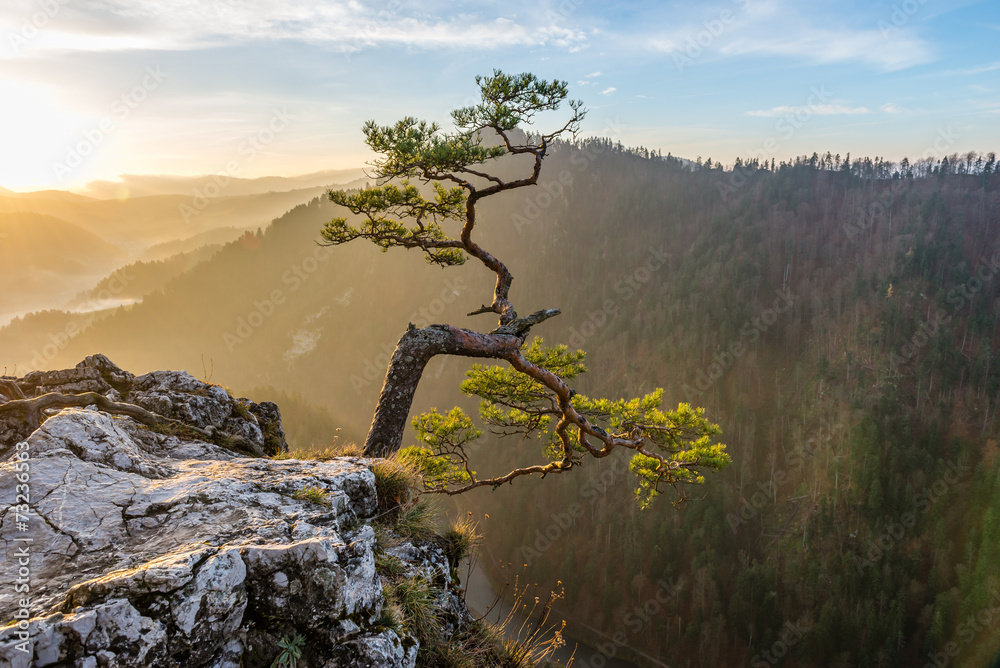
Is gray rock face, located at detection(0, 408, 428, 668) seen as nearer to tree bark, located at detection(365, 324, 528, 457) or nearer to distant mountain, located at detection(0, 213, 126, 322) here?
tree bark, located at detection(365, 324, 528, 457)

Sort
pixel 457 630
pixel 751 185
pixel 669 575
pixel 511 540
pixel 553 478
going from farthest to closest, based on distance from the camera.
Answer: pixel 751 185 → pixel 553 478 → pixel 511 540 → pixel 669 575 → pixel 457 630

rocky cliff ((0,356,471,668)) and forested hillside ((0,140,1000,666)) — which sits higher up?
rocky cliff ((0,356,471,668))

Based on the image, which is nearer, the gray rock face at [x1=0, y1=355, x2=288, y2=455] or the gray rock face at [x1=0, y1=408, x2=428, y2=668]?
the gray rock face at [x1=0, y1=408, x2=428, y2=668]

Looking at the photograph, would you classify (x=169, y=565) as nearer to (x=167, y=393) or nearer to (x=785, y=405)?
A: (x=167, y=393)

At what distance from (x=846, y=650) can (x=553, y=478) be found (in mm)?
59866

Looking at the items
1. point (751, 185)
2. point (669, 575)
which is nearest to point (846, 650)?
point (669, 575)

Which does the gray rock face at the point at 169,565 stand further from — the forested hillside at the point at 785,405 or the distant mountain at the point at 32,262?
the distant mountain at the point at 32,262

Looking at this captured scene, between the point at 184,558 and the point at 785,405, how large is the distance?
155 meters

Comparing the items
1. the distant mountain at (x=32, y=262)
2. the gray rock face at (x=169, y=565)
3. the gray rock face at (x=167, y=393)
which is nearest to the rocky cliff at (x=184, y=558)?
the gray rock face at (x=169, y=565)

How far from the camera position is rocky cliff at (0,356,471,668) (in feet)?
9.99

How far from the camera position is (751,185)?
651ft

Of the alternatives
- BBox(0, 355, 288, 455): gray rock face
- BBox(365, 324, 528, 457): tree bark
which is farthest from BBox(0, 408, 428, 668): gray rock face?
BBox(365, 324, 528, 457): tree bark

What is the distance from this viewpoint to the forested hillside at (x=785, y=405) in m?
93.0

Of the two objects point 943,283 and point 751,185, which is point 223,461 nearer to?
point 943,283
